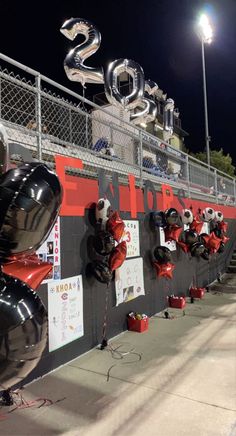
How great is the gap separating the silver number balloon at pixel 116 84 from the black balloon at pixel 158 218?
195 centimetres

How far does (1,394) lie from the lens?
3535 mm

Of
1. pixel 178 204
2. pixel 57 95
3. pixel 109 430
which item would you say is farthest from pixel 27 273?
pixel 178 204

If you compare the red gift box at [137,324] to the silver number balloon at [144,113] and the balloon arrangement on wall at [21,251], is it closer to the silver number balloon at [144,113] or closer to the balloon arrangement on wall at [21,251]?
the silver number balloon at [144,113]

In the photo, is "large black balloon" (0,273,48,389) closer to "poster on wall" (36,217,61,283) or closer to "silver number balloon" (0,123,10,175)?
"silver number balloon" (0,123,10,175)

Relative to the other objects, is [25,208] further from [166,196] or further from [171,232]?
[166,196]

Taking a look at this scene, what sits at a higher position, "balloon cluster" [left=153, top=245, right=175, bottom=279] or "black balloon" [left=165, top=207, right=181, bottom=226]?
"black balloon" [left=165, top=207, right=181, bottom=226]

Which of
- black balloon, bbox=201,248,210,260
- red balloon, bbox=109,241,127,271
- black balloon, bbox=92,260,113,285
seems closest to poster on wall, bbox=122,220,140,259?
red balloon, bbox=109,241,127,271

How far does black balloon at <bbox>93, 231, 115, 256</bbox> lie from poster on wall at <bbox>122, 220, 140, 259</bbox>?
998 millimetres

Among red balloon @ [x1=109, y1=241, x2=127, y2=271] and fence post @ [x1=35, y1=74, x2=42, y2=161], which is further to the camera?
red balloon @ [x1=109, y1=241, x2=127, y2=271]

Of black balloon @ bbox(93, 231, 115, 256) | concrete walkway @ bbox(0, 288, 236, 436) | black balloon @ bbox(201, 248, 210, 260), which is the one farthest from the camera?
black balloon @ bbox(201, 248, 210, 260)

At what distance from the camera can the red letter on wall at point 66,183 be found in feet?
14.1

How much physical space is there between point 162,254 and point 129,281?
100cm

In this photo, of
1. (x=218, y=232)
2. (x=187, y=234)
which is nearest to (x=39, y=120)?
(x=187, y=234)

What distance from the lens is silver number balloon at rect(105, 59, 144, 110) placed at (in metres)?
6.11
